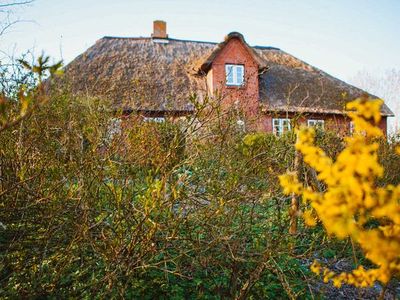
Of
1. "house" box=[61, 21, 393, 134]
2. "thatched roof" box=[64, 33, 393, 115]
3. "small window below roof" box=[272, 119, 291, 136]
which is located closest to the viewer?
"small window below roof" box=[272, 119, 291, 136]

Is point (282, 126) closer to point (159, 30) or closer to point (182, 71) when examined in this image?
point (182, 71)

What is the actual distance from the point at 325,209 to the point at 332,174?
0.37 ft

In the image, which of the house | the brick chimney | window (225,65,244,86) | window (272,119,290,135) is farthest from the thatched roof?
window (272,119,290,135)

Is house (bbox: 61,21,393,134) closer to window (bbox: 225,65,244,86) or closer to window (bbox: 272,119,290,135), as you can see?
window (bbox: 225,65,244,86)

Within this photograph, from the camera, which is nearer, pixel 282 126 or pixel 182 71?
pixel 282 126

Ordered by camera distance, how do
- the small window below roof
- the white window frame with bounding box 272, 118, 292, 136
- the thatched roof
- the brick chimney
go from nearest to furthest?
the white window frame with bounding box 272, 118, 292, 136 → the small window below roof → the thatched roof → the brick chimney

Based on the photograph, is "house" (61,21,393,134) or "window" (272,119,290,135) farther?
"house" (61,21,393,134)

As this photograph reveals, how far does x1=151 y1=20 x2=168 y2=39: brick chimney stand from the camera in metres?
19.6

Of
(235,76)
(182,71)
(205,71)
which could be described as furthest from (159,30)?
(235,76)

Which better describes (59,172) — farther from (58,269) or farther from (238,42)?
(238,42)

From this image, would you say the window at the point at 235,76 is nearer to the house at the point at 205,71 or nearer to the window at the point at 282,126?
the house at the point at 205,71

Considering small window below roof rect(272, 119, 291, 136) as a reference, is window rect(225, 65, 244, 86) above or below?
above

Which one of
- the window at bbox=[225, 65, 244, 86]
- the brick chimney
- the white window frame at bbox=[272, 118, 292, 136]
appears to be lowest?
the white window frame at bbox=[272, 118, 292, 136]

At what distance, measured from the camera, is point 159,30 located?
19750 millimetres
